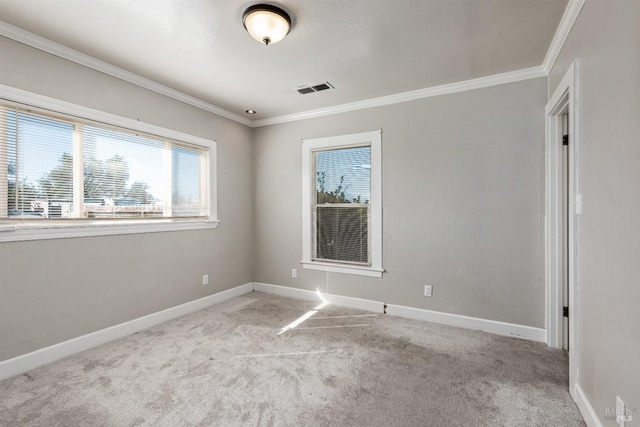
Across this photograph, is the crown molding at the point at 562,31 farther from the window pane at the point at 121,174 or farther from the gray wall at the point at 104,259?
the window pane at the point at 121,174

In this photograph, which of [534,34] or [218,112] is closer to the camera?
[534,34]

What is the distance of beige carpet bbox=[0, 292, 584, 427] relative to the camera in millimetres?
1833

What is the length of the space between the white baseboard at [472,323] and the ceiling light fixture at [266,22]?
3105 millimetres

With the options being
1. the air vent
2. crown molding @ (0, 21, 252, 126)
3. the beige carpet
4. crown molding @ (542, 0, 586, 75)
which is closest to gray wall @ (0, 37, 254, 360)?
crown molding @ (0, 21, 252, 126)

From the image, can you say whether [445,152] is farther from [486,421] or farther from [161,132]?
[161,132]

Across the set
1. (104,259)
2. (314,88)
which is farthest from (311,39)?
(104,259)

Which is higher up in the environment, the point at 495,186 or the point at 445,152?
the point at 445,152

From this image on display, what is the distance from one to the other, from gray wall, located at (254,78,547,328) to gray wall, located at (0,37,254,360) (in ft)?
5.12

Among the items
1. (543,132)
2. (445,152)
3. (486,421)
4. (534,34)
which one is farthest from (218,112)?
(486,421)

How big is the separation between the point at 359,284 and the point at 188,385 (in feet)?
7.48

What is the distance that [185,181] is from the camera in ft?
12.2

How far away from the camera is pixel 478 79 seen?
10.2 feet

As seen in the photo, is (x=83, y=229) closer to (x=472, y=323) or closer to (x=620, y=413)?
(x=620, y=413)

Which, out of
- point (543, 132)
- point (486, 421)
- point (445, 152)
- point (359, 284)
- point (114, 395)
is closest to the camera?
point (486, 421)
